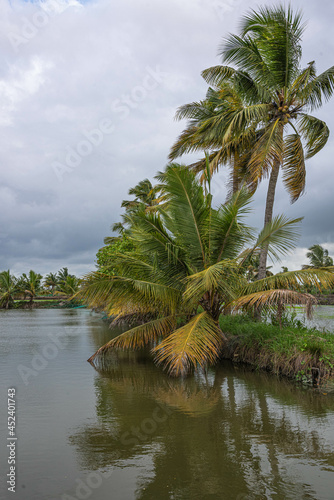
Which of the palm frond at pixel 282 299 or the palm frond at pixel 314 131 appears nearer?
the palm frond at pixel 282 299

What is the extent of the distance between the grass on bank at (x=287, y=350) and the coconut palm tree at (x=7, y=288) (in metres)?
52.2

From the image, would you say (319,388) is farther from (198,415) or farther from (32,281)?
(32,281)

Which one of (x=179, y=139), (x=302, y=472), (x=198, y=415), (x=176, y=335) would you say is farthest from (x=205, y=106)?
(x=302, y=472)

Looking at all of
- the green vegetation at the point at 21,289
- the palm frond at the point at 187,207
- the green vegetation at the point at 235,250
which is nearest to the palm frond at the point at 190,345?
the green vegetation at the point at 235,250

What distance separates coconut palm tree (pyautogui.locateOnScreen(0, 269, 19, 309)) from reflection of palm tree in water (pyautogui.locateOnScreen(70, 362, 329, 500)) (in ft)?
176

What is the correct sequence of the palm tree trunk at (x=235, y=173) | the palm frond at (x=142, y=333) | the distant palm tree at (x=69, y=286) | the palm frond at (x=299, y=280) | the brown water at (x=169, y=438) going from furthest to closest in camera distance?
the distant palm tree at (x=69, y=286) < the palm tree trunk at (x=235, y=173) < the palm frond at (x=142, y=333) < the palm frond at (x=299, y=280) < the brown water at (x=169, y=438)

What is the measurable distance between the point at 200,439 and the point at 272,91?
36.6 feet

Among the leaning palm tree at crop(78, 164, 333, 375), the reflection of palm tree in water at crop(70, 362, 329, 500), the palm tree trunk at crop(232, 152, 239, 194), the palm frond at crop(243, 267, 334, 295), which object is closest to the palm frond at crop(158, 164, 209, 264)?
the leaning palm tree at crop(78, 164, 333, 375)

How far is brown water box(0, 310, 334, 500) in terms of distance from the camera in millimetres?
4026

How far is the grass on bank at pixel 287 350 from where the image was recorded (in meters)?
8.24

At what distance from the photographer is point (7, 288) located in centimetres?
5759

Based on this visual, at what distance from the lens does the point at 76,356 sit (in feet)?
42.0

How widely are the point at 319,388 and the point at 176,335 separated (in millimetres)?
3232

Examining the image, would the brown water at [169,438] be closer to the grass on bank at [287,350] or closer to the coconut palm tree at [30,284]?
the grass on bank at [287,350]
